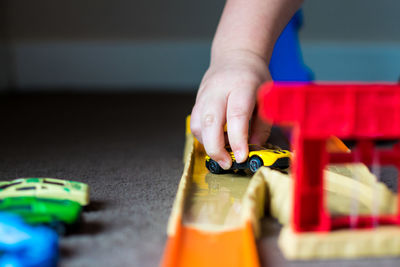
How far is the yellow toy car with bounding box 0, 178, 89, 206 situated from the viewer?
654 mm

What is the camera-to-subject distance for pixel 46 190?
2.15 feet

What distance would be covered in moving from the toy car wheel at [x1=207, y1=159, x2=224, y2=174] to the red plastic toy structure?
1.14ft

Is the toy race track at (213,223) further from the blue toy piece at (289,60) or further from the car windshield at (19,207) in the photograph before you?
the blue toy piece at (289,60)

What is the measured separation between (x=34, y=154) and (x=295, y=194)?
804 millimetres

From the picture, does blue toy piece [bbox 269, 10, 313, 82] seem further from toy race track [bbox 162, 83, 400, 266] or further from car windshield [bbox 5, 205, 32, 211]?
car windshield [bbox 5, 205, 32, 211]

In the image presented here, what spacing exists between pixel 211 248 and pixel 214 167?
0.33 metres

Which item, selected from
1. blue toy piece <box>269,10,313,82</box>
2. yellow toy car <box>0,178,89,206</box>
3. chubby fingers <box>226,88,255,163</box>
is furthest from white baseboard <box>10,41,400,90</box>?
yellow toy car <box>0,178,89,206</box>

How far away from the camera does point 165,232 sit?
602mm

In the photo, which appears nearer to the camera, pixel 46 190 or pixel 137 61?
pixel 46 190

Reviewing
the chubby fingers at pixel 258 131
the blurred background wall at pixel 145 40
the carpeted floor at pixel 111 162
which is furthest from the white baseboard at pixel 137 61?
the chubby fingers at pixel 258 131

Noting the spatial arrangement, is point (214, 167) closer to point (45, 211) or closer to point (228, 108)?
point (228, 108)

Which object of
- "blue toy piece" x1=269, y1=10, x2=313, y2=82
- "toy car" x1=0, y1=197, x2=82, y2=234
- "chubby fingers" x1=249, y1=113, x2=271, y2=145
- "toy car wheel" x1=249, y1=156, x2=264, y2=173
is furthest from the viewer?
"blue toy piece" x1=269, y1=10, x2=313, y2=82

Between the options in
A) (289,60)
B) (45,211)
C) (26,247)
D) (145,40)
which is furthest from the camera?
(145,40)

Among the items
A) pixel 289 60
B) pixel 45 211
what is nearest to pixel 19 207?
pixel 45 211
